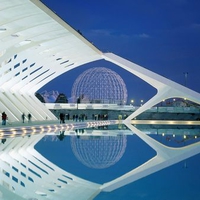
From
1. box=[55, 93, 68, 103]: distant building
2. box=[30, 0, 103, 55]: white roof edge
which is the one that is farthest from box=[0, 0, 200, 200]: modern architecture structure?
box=[55, 93, 68, 103]: distant building

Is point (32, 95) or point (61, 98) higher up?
point (61, 98)

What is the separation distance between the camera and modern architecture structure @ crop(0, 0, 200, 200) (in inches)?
262

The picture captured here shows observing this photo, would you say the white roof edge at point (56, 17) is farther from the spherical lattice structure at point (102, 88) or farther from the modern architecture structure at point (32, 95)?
the spherical lattice structure at point (102, 88)

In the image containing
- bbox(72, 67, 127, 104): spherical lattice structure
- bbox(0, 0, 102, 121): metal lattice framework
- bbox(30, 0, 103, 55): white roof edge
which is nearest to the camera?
bbox(30, 0, 103, 55): white roof edge

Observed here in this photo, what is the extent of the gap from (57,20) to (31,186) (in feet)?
45.1

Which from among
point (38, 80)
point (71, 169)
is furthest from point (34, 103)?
point (71, 169)

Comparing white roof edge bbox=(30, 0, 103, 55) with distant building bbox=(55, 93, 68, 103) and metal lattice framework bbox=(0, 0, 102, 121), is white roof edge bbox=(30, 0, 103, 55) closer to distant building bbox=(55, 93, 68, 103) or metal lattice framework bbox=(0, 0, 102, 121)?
metal lattice framework bbox=(0, 0, 102, 121)

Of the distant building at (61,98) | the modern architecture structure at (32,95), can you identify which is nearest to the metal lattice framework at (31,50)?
the modern architecture structure at (32,95)

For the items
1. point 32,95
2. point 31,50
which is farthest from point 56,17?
point 32,95

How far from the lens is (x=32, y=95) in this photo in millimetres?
36625

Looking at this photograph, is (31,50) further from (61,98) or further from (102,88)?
(61,98)

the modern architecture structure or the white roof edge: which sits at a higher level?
the white roof edge

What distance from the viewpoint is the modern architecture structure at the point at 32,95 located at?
666cm

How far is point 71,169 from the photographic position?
27.3 feet
